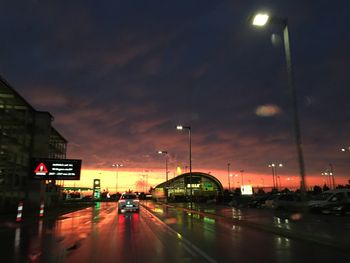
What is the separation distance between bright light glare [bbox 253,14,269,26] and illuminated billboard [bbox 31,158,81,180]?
36.5 meters

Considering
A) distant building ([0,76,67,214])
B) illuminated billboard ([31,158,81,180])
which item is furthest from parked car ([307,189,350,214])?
distant building ([0,76,67,214])

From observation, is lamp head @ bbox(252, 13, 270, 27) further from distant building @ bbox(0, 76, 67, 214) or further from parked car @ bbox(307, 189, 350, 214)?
distant building @ bbox(0, 76, 67, 214)

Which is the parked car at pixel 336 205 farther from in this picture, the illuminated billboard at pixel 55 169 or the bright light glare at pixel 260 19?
the illuminated billboard at pixel 55 169

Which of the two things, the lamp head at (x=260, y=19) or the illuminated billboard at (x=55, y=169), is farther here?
the illuminated billboard at (x=55, y=169)

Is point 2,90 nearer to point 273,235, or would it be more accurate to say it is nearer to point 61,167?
point 61,167

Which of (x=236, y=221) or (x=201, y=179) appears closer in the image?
(x=236, y=221)

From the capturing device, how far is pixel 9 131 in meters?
42.3

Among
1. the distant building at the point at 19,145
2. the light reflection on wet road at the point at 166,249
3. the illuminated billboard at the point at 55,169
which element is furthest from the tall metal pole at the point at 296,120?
the illuminated billboard at the point at 55,169

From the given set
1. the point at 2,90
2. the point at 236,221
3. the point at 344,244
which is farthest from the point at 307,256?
the point at 2,90

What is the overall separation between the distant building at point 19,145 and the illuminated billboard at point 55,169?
1.45 m

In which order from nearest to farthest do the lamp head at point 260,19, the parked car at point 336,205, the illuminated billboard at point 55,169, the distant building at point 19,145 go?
Answer: the lamp head at point 260,19, the parked car at point 336,205, the distant building at point 19,145, the illuminated billboard at point 55,169

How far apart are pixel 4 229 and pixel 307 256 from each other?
16.3 metres

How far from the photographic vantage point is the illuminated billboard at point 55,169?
42656mm

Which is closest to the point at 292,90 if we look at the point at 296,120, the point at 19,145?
the point at 296,120
